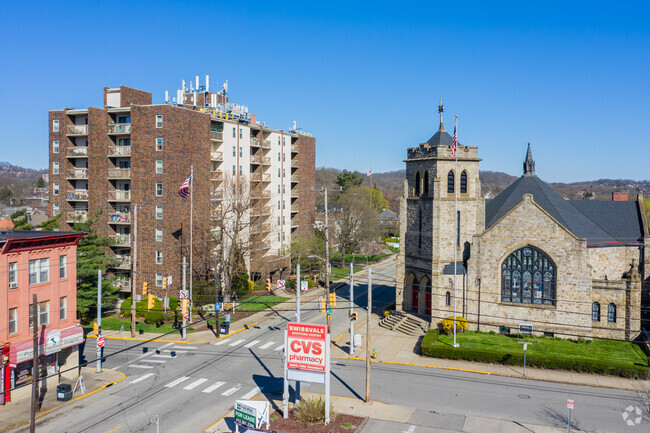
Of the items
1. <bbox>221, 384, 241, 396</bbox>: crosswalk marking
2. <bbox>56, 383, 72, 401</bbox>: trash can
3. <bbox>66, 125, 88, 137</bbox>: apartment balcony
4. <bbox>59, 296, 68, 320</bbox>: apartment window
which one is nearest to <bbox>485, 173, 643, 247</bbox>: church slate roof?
<bbox>221, 384, 241, 396</bbox>: crosswalk marking

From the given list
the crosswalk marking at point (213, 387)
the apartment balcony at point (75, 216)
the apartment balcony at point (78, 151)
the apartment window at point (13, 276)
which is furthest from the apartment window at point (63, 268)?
the apartment balcony at point (78, 151)

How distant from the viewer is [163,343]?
40.3 metres

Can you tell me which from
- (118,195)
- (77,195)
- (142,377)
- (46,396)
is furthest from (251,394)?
(77,195)

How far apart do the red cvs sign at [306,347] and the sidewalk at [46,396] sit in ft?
41.3

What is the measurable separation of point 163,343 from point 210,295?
987 cm

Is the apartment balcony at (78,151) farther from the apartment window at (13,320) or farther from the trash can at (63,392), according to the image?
the trash can at (63,392)

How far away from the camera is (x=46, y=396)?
29.8 metres

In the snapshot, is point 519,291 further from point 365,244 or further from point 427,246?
point 365,244

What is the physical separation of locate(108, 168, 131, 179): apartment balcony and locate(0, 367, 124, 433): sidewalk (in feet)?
71.4

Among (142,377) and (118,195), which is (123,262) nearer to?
(118,195)

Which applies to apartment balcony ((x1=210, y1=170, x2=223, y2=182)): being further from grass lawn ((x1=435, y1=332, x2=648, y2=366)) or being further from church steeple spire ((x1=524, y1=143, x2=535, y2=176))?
church steeple spire ((x1=524, y1=143, x2=535, y2=176))

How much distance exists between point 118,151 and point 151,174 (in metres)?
4.80

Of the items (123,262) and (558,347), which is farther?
(123,262)

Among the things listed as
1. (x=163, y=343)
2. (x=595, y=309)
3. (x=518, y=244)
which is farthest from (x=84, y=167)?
(x=595, y=309)
